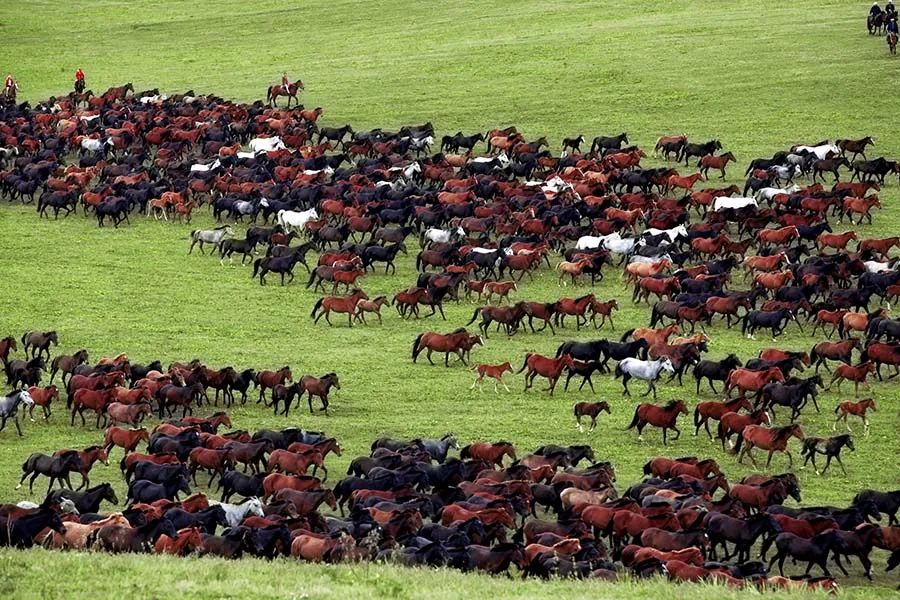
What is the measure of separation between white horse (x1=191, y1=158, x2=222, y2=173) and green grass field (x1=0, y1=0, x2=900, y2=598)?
2726 mm

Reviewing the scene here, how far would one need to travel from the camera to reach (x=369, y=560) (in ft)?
67.1

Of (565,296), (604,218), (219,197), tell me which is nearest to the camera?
(565,296)

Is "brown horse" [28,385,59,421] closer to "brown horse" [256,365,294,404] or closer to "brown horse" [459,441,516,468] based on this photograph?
"brown horse" [256,365,294,404]

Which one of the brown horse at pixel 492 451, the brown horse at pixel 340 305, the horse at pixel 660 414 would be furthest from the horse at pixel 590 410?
the brown horse at pixel 340 305

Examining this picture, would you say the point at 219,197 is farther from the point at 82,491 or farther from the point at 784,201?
the point at 82,491

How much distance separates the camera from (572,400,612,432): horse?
1125 inches

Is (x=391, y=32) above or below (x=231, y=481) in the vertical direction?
above

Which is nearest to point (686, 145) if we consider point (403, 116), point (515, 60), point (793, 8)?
point (403, 116)

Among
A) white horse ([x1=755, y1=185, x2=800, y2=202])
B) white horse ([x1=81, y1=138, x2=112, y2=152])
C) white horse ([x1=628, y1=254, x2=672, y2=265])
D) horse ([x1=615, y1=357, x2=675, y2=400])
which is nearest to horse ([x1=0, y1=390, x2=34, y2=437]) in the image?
horse ([x1=615, y1=357, x2=675, y2=400])

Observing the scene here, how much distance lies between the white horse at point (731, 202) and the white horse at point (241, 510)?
23.5 meters

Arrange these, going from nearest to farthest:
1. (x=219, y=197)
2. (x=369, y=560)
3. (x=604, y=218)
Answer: (x=369, y=560) → (x=604, y=218) → (x=219, y=197)

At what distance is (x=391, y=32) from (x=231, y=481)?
5411 cm

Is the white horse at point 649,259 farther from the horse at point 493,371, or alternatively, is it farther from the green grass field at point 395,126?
the horse at point 493,371

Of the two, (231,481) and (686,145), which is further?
(686,145)
